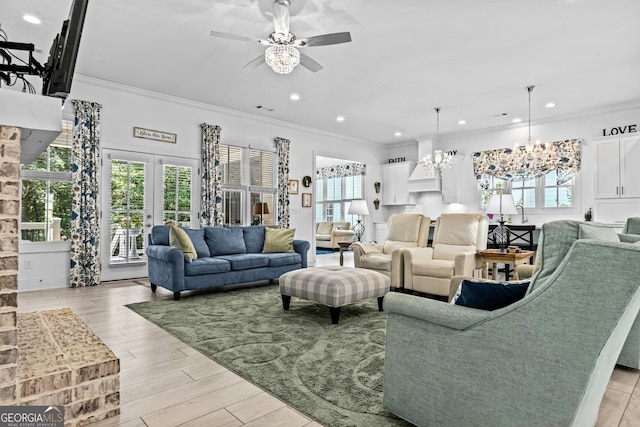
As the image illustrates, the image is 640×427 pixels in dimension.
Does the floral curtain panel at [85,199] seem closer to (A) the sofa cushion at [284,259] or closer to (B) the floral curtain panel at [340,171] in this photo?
(A) the sofa cushion at [284,259]

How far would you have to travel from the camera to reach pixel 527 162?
7617 millimetres

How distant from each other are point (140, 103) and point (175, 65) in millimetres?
1393

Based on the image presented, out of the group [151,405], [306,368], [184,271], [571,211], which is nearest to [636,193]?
[571,211]

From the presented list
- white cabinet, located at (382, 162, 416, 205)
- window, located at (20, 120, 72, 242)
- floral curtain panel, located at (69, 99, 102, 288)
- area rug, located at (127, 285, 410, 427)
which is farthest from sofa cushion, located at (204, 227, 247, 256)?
white cabinet, located at (382, 162, 416, 205)

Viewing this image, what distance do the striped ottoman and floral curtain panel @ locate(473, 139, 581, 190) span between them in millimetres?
4409

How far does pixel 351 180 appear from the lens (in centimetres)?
1146

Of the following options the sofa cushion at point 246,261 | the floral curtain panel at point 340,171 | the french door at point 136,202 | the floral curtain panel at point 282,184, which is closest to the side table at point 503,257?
the sofa cushion at point 246,261

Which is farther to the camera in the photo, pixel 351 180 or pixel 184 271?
pixel 351 180

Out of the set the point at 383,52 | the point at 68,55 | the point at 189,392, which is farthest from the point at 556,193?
the point at 68,55

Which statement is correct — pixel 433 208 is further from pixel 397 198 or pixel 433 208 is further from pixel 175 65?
pixel 175 65

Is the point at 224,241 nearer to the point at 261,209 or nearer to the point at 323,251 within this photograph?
the point at 261,209

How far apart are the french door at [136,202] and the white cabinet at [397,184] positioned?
5.21m

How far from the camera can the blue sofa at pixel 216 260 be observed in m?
4.42

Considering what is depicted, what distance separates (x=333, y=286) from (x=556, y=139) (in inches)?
252
